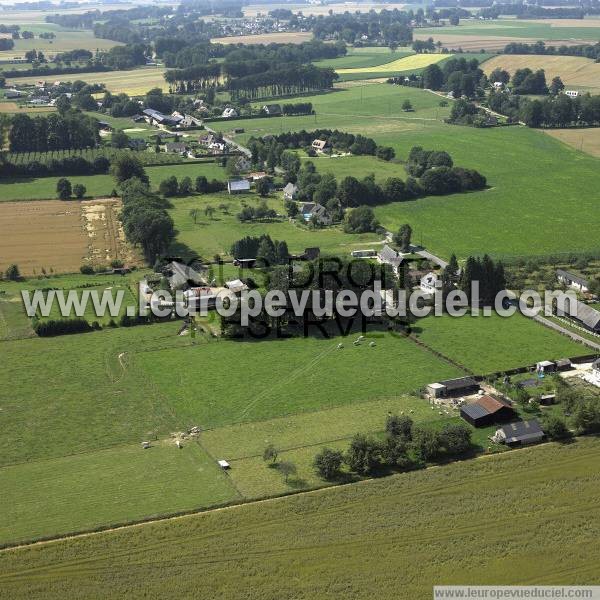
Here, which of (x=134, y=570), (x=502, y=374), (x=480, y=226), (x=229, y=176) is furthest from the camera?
(x=229, y=176)

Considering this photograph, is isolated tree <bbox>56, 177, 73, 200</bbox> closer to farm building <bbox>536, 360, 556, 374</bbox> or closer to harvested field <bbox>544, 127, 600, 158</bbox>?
farm building <bbox>536, 360, 556, 374</bbox>

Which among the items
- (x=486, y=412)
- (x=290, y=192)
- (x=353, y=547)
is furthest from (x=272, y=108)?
(x=353, y=547)

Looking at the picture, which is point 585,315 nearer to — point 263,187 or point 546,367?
point 546,367

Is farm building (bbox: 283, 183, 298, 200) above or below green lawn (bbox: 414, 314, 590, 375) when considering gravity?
above

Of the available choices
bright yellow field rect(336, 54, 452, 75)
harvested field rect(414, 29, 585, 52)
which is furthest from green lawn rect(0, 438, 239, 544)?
harvested field rect(414, 29, 585, 52)

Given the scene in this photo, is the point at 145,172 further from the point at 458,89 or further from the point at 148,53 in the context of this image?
the point at 148,53

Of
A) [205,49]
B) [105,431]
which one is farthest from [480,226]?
[205,49]
